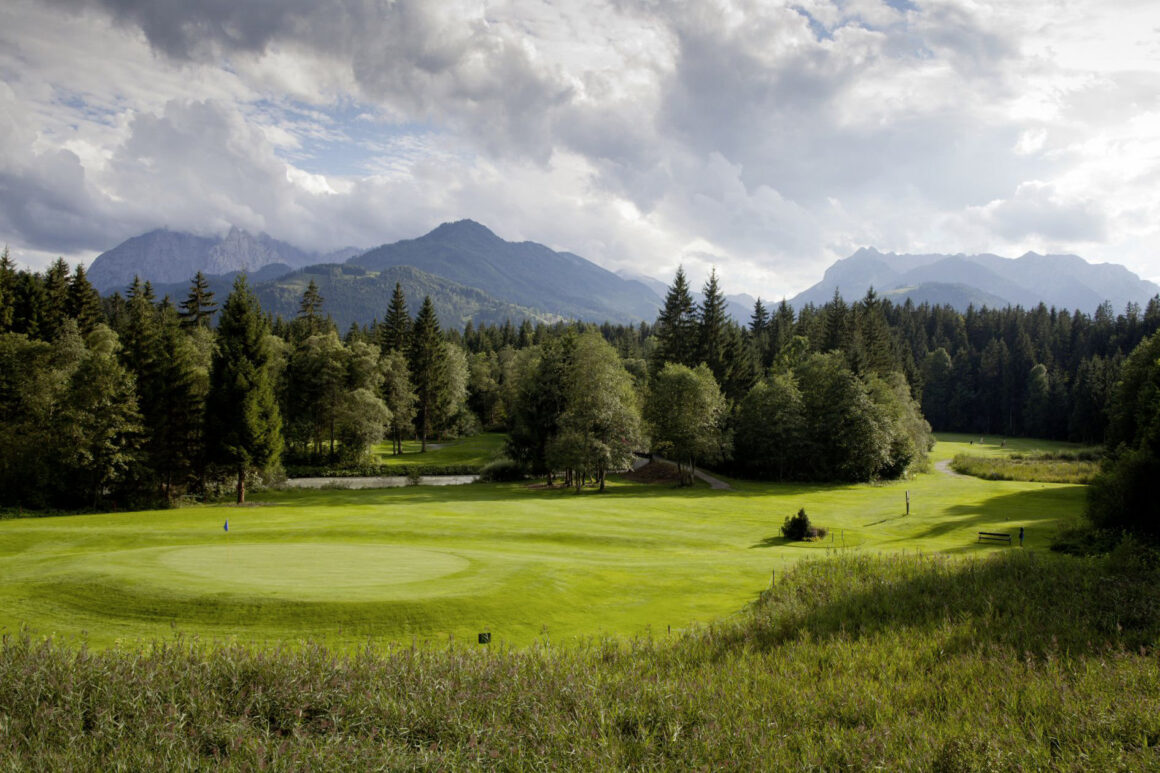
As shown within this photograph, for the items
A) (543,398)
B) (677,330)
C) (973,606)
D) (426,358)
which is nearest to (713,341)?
(677,330)

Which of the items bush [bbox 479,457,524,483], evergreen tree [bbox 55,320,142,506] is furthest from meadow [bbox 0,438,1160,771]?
bush [bbox 479,457,524,483]

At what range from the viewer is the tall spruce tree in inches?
1662

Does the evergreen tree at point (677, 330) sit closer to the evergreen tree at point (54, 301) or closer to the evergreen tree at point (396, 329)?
the evergreen tree at point (396, 329)

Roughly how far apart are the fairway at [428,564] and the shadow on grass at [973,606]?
2.57 meters

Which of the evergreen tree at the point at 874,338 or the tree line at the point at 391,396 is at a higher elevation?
the evergreen tree at the point at 874,338

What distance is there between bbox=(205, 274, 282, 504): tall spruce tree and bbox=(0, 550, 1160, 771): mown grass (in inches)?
1354

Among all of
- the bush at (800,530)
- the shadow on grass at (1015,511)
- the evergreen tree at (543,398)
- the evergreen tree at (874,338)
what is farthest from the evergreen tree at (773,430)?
the bush at (800,530)

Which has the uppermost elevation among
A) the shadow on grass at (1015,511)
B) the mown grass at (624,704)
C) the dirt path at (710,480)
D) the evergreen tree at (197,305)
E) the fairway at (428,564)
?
the evergreen tree at (197,305)

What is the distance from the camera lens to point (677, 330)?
80625 mm

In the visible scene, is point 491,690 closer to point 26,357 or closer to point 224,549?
point 224,549

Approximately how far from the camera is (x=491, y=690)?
9102mm

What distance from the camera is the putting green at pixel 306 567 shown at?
15.2 meters

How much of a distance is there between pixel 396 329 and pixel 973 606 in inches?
3537

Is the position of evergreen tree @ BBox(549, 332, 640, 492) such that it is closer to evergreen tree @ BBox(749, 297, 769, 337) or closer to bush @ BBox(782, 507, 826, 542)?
bush @ BBox(782, 507, 826, 542)
